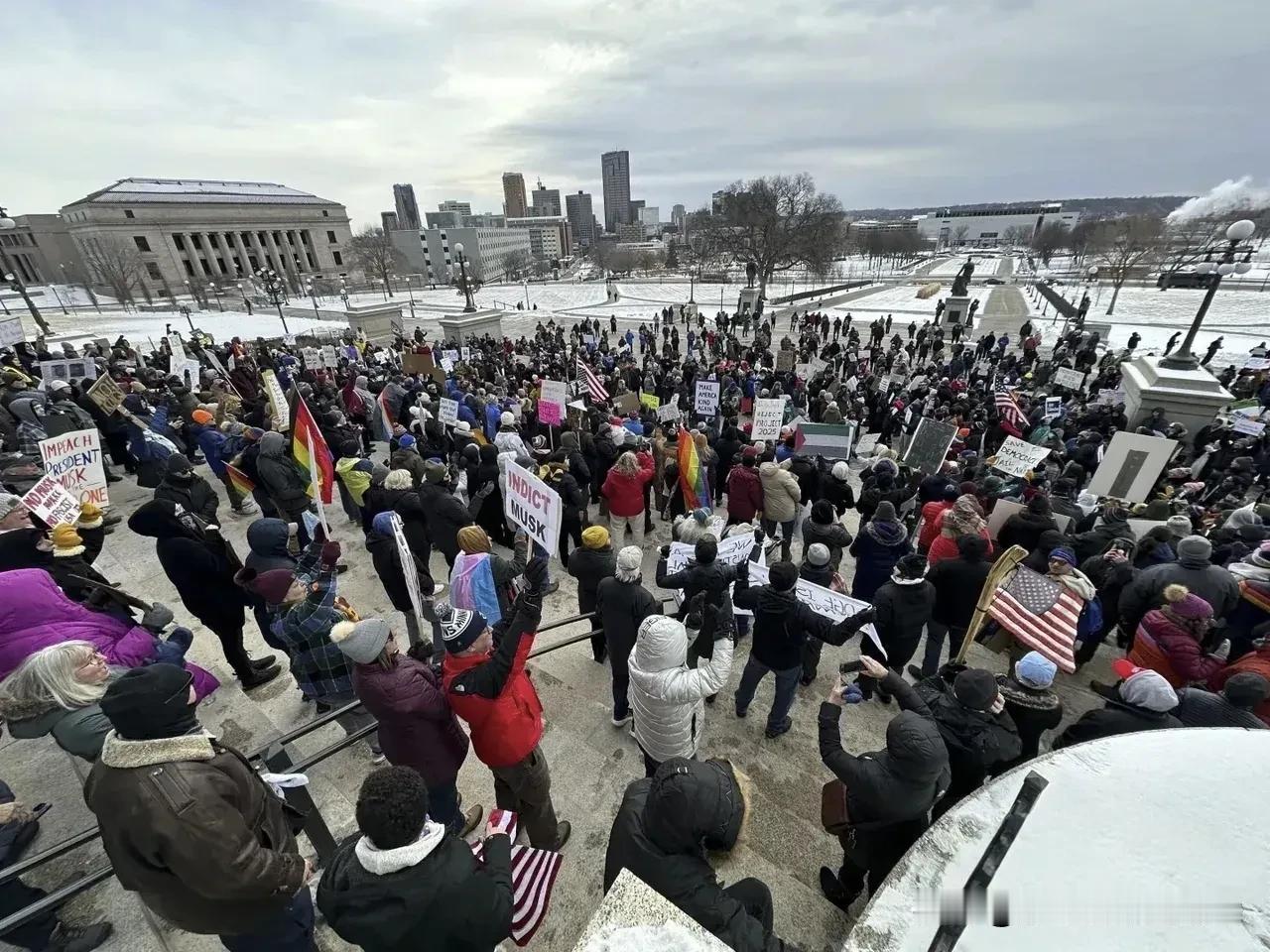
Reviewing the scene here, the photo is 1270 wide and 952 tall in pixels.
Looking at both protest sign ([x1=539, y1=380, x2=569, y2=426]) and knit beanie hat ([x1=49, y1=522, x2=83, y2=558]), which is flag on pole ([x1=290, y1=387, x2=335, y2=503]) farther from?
protest sign ([x1=539, y1=380, x2=569, y2=426])

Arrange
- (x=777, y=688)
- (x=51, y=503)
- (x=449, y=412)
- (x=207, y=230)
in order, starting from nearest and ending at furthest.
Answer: (x=777, y=688) < (x=51, y=503) < (x=449, y=412) < (x=207, y=230)

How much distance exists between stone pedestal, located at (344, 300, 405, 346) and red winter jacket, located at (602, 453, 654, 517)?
2538cm

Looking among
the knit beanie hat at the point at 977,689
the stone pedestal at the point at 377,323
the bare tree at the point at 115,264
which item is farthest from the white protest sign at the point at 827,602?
the bare tree at the point at 115,264

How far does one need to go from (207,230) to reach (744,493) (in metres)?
95.1

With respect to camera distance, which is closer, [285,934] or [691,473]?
[285,934]

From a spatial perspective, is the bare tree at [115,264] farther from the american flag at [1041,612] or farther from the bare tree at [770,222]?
the american flag at [1041,612]

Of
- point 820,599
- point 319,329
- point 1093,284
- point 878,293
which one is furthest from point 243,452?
point 1093,284

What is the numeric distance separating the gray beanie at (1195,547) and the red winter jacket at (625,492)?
553 centimetres

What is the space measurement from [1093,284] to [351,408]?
64.8 m

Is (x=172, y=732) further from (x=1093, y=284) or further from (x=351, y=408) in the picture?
(x=1093, y=284)

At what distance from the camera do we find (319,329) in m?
35.2

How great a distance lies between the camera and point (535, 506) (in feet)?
16.9

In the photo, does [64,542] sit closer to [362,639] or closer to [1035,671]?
[362,639]

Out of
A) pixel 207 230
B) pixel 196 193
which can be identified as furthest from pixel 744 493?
pixel 196 193
